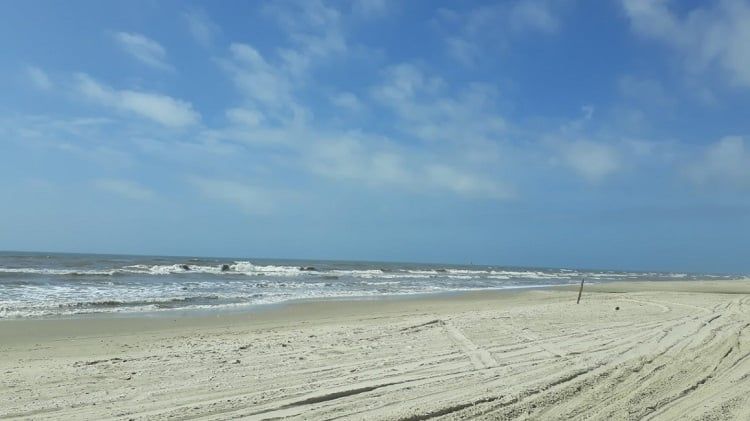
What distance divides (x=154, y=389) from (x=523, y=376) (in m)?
4.38

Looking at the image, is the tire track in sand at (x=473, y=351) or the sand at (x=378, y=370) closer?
the sand at (x=378, y=370)

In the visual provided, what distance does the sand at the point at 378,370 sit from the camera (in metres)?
5.36

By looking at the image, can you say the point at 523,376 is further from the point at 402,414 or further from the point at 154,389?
the point at 154,389

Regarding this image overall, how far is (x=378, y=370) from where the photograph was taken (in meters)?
6.93

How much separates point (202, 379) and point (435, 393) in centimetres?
279

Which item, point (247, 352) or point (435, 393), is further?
point (247, 352)

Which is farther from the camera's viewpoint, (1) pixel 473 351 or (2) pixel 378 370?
(1) pixel 473 351

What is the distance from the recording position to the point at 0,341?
9469 mm

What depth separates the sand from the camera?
5363 millimetres

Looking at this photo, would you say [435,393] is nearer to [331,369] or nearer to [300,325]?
[331,369]

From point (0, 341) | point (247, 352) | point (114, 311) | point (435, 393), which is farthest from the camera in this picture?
point (114, 311)

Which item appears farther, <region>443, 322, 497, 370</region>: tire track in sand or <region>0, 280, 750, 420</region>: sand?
<region>443, 322, 497, 370</region>: tire track in sand

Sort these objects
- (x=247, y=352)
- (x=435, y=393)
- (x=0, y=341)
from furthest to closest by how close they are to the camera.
→ (x=0, y=341) → (x=247, y=352) → (x=435, y=393)

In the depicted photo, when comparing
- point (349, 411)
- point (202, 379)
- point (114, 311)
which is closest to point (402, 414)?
point (349, 411)
